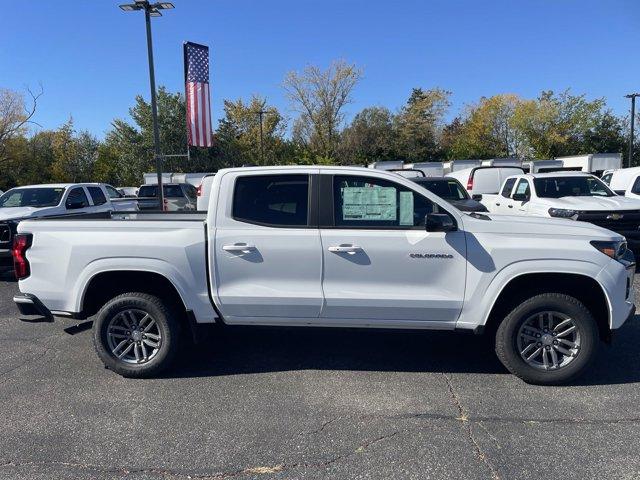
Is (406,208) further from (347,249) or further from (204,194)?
(204,194)

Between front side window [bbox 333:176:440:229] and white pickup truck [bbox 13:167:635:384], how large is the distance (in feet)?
0.03

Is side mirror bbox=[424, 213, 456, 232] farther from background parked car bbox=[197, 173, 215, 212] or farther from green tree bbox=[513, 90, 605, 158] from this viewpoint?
green tree bbox=[513, 90, 605, 158]

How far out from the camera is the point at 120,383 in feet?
15.1

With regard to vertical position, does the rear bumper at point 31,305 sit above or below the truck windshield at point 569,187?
below

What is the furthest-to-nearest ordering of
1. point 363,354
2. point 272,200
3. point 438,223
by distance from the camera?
1. point 363,354
2. point 272,200
3. point 438,223

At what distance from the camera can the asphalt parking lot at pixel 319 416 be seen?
3.27 meters

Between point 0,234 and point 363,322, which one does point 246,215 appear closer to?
point 363,322

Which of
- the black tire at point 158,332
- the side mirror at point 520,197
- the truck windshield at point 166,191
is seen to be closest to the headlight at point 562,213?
the side mirror at point 520,197

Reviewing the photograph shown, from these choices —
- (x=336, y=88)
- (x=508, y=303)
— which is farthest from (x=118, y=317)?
(x=336, y=88)

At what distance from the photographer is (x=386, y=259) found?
431cm

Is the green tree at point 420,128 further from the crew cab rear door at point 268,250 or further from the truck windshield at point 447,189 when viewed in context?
the crew cab rear door at point 268,250

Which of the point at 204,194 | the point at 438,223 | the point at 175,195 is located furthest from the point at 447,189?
the point at 175,195

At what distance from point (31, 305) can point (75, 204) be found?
753cm

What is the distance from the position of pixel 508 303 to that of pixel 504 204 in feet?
26.3
